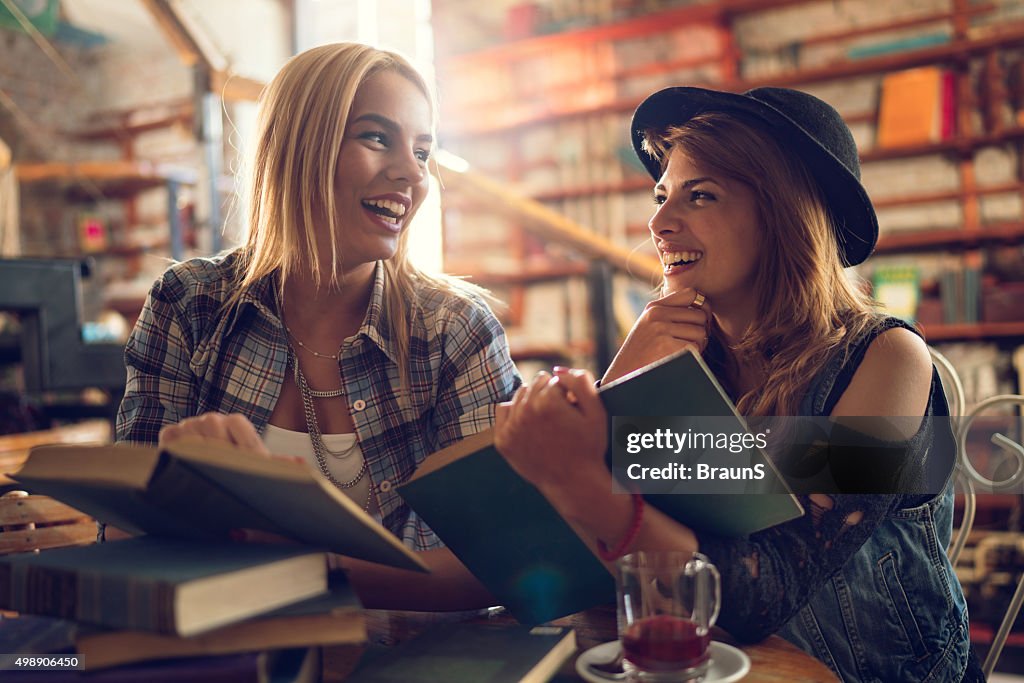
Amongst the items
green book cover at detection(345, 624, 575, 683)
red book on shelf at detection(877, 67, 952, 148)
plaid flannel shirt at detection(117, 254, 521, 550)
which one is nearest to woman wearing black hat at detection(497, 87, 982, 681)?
green book cover at detection(345, 624, 575, 683)

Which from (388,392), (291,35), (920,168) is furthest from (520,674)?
(291,35)

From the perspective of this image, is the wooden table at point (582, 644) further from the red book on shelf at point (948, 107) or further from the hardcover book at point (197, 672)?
the red book on shelf at point (948, 107)

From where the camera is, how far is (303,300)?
1378 millimetres

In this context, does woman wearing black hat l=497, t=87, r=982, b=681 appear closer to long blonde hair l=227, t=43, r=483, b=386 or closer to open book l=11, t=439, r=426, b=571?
open book l=11, t=439, r=426, b=571

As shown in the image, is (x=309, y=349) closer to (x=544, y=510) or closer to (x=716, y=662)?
(x=544, y=510)

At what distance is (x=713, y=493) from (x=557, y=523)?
0.14 meters

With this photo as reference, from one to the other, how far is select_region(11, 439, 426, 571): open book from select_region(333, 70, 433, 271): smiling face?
67 centimetres

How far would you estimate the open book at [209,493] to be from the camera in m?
0.55

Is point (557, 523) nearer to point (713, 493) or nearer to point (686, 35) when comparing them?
point (713, 493)

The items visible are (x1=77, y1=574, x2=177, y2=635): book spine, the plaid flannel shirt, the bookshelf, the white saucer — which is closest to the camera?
(x1=77, y1=574, x2=177, y2=635): book spine

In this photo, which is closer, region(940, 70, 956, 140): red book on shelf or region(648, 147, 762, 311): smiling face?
region(648, 147, 762, 311): smiling face

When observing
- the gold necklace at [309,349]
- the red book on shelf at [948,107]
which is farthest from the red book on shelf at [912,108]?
A: the gold necklace at [309,349]

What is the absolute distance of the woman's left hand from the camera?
661mm

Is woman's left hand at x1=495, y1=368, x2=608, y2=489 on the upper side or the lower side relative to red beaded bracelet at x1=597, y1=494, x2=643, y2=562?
upper
